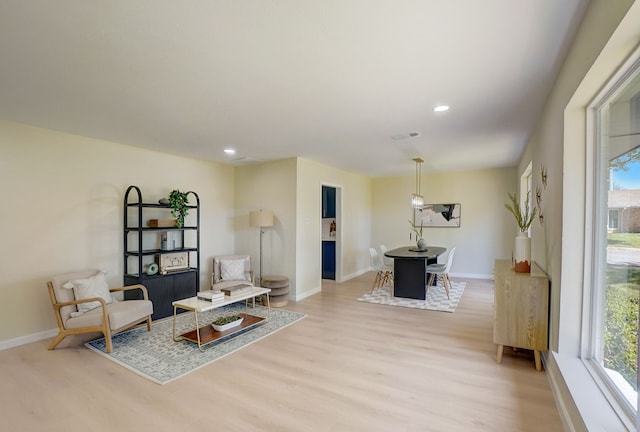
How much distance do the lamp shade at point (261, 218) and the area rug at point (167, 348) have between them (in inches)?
63.1

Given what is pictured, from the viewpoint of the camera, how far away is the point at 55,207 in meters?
3.75

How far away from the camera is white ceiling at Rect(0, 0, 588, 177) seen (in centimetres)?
162

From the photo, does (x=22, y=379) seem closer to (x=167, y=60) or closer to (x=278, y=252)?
(x=167, y=60)

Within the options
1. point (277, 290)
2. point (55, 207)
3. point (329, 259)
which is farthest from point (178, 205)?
point (329, 259)

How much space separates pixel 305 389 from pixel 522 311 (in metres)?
2.11

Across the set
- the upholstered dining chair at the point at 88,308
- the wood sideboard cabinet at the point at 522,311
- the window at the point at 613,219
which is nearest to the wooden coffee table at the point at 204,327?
the upholstered dining chair at the point at 88,308

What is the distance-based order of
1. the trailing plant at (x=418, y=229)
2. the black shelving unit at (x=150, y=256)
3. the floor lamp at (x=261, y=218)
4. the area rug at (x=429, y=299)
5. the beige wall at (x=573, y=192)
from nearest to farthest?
1. the beige wall at (x=573, y=192)
2. the black shelving unit at (x=150, y=256)
3. the area rug at (x=429, y=299)
4. the floor lamp at (x=261, y=218)
5. the trailing plant at (x=418, y=229)

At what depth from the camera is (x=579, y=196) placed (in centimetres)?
216

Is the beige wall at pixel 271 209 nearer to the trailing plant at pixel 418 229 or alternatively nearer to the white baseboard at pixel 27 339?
the white baseboard at pixel 27 339

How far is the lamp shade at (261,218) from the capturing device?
17.0 feet

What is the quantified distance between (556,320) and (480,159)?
3.98 meters

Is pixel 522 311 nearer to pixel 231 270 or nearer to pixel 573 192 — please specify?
pixel 573 192

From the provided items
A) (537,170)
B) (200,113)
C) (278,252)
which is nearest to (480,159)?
(537,170)

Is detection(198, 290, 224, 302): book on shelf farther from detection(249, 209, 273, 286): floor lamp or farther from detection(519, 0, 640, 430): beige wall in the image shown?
detection(519, 0, 640, 430): beige wall
